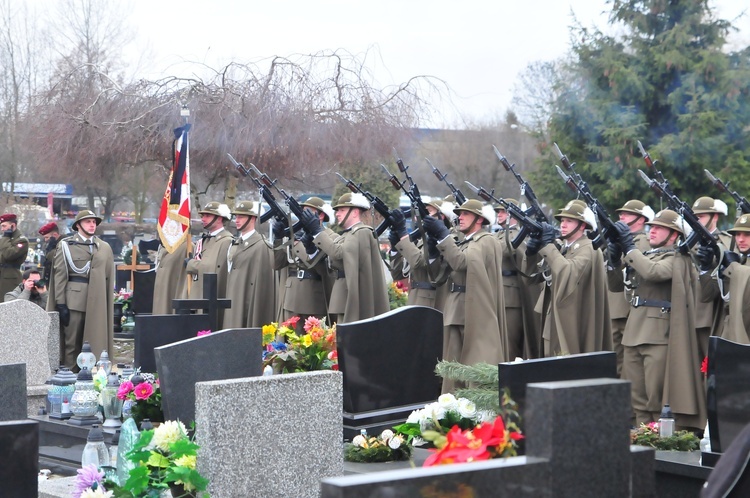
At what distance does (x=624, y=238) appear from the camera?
9.49m

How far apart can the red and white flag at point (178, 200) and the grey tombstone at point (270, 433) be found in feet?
21.6

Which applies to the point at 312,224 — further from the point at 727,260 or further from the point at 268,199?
the point at 727,260

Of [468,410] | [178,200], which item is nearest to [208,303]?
[178,200]

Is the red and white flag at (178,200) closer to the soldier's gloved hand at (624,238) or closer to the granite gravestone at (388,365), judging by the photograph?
the soldier's gloved hand at (624,238)

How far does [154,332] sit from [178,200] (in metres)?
3.55

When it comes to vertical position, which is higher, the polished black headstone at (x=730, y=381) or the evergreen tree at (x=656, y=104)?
the evergreen tree at (x=656, y=104)

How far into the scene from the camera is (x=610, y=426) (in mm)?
3193

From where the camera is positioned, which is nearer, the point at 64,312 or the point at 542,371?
the point at 542,371

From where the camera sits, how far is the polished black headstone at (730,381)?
18.8 feet

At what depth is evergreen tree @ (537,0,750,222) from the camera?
2264 centimetres

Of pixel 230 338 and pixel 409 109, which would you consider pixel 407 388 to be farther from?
pixel 409 109

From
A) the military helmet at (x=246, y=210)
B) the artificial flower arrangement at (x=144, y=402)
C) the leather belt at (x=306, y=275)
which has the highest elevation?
the military helmet at (x=246, y=210)

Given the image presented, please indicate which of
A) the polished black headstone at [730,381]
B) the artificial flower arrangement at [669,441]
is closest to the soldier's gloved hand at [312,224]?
the artificial flower arrangement at [669,441]

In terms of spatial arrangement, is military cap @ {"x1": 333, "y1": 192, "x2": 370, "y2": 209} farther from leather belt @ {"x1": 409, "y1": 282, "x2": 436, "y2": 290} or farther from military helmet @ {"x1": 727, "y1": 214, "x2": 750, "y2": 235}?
military helmet @ {"x1": 727, "y1": 214, "x2": 750, "y2": 235}
